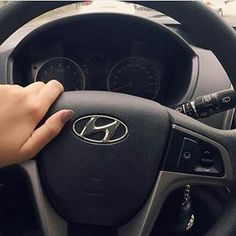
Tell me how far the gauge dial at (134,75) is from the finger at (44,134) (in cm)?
52

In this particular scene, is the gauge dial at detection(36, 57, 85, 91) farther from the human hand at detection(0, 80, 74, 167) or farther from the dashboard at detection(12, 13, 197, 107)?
the human hand at detection(0, 80, 74, 167)

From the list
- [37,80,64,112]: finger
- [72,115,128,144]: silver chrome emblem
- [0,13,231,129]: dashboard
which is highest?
[37,80,64,112]: finger

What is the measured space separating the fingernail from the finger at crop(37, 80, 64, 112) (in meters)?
0.03

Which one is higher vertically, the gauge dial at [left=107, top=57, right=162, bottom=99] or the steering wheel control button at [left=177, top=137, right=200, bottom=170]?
the steering wheel control button at [left=177, top=137, right=200, bottom=170]

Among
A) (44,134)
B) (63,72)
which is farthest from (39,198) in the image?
(63,72)

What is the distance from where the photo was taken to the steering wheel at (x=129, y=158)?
2.44 ft

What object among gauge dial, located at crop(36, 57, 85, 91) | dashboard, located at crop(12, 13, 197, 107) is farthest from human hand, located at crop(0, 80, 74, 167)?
gauge dial, located at crop(36, 57, 85, 91)

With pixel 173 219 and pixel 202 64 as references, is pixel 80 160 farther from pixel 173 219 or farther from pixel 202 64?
pixel 202 64

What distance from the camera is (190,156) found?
2.46 ft

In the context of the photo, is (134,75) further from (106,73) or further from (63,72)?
(63,72)

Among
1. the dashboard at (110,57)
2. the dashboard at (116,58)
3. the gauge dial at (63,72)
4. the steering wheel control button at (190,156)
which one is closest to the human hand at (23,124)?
the steering wheel control button at (190,156)

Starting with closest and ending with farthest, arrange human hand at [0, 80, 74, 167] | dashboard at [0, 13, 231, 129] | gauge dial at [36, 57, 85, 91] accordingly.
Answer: human hand at [0, 80, 74, 167] < dashboard at [0, 13, 231, 129] < gauge dial at [36, 57, 85, 91]

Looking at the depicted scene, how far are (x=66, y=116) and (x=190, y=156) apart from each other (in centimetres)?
19

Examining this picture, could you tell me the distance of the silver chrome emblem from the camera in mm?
746
